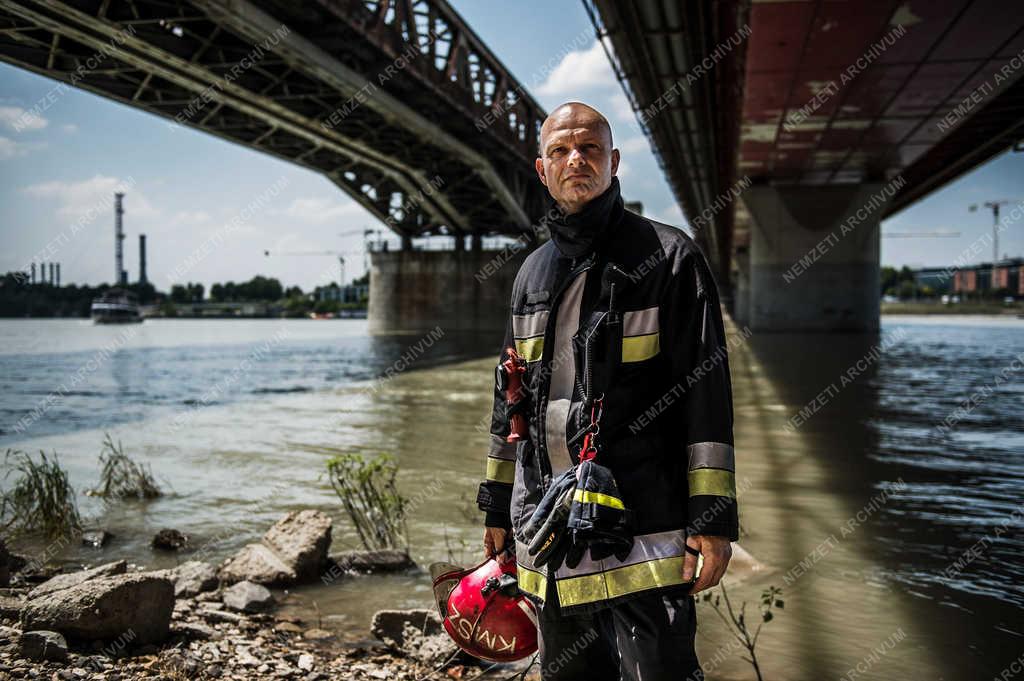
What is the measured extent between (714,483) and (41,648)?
3.08m

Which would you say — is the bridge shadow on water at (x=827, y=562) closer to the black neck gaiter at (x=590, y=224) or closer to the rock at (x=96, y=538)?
the black neck gaiter at (x=590, y=224)

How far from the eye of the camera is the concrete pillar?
33344 millimetres

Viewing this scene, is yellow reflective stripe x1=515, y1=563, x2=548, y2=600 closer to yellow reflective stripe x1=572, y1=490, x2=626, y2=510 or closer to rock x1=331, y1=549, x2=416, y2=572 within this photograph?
yellow reflective stripe x1=572, y1=490, x2=626, y2=510

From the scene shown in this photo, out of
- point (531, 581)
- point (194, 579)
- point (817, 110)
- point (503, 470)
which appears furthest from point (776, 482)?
point (817, 110)

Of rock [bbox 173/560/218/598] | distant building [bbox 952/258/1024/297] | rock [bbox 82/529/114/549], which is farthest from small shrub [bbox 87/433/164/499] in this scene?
distant building [bbox 952/258/1024/297]

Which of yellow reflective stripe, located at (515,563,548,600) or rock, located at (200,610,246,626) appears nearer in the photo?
yellow reflective stripe, located at (515,563,548,600)

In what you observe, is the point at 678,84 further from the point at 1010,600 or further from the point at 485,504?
the point at 485,504

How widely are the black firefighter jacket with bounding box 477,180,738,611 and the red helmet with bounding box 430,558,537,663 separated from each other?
0.23 meters

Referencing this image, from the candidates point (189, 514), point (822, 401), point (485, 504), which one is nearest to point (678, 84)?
point (822, 401)

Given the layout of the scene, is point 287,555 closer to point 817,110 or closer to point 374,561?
point 374,561

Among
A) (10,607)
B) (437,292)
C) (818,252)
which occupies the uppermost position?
(818,252)

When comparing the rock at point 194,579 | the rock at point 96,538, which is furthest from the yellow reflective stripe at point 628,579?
the rock at point 96,538

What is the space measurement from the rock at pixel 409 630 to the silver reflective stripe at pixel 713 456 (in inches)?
91.2

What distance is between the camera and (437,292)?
54906 millimetres
